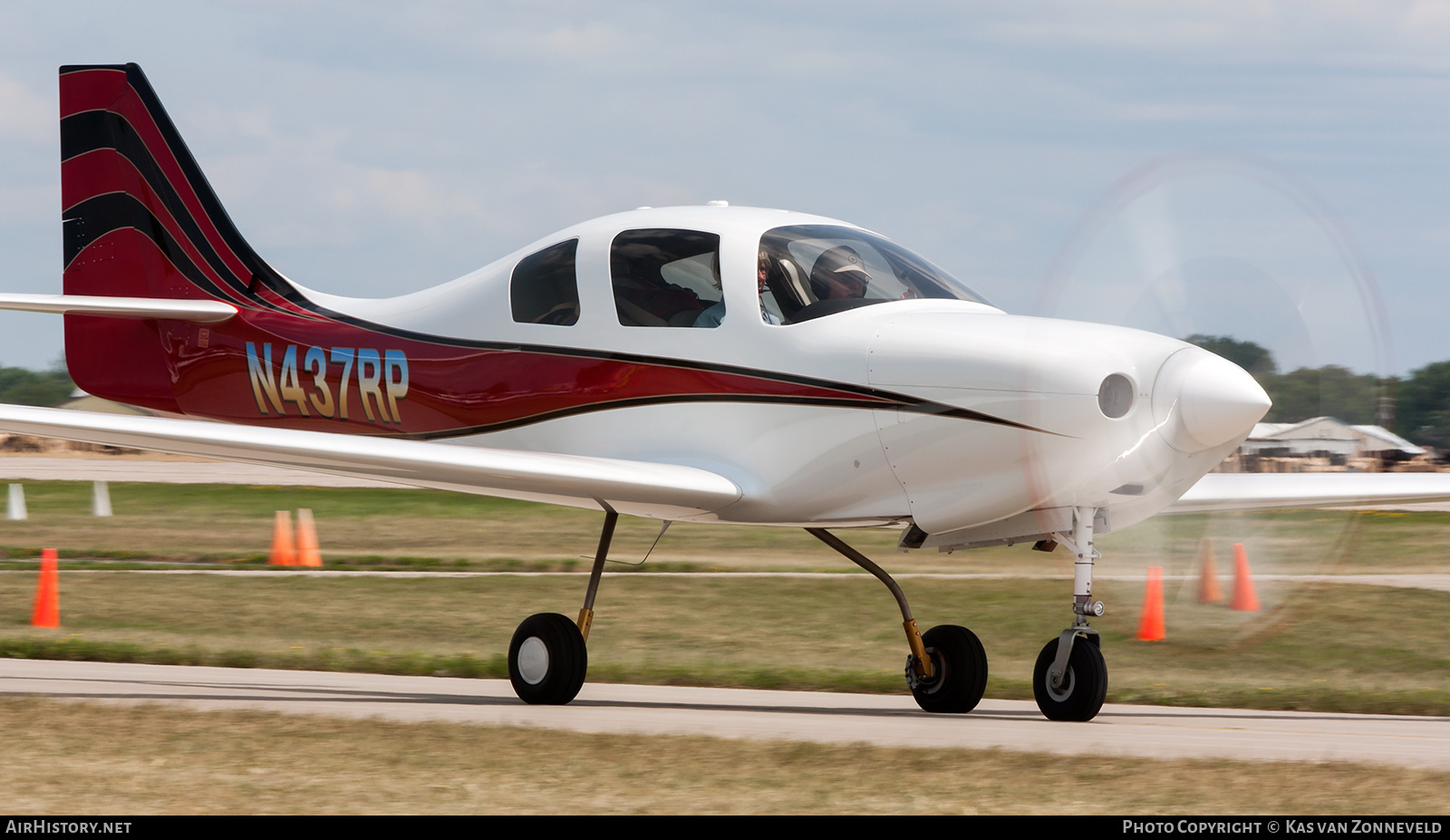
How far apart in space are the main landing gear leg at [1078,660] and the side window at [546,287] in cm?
337

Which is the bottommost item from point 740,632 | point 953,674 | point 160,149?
point 740,632

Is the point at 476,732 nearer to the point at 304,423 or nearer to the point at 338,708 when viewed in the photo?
the point at 338,708

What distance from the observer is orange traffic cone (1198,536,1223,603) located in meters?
8.86

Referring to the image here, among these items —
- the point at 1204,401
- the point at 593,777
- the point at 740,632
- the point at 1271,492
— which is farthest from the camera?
the point at 740,632

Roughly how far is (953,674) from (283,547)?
49.3ft

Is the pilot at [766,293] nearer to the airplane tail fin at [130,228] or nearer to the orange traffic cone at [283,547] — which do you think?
the airplane tail fin at [130,228]

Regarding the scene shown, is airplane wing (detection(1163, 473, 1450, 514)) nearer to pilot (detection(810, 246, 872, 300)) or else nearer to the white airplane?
the white airplane

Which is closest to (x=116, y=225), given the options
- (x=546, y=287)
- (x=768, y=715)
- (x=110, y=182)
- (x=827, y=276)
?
(x=110, y=182)

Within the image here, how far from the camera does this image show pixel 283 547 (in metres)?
23.4

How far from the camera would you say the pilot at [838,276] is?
9.48m

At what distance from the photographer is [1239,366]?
8.21 metres

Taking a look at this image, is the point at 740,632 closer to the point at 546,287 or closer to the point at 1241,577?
the point at 546,287

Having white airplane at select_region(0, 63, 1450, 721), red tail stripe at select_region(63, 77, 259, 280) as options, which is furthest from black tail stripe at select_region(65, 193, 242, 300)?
white airplane at select_region(0, 63, 1450, 721)

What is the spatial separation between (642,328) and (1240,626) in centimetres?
381
